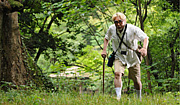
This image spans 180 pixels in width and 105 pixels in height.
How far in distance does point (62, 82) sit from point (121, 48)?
3.74 meters

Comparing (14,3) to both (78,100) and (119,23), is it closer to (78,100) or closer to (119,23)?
(119,23)

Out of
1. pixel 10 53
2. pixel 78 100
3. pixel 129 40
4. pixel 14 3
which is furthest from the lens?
pixel 10 53

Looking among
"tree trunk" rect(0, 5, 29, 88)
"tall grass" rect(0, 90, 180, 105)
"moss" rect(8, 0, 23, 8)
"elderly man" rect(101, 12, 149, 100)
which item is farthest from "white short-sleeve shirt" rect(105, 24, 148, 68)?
"tree trunk" rect(0, 5, 29, 88)

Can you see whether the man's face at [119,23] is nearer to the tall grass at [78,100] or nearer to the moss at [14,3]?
the tall grass at [78,100]

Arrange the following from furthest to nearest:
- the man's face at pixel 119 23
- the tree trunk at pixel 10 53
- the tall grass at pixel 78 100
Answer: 1. the tree trunk at pixel 10 53
2. the man's face at pixel 119 23
3. the tall grass at pixel 78 100

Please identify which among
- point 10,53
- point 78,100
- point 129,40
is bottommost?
point 78,100

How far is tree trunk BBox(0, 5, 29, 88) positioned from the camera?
7664mm

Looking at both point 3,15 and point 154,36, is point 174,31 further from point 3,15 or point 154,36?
point 3,15

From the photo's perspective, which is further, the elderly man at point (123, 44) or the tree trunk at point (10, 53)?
the tree trunk at point (10, 53)

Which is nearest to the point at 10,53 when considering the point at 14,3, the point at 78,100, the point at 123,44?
the point at 14,3

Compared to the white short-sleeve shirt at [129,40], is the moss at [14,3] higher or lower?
higher

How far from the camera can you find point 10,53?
7758 millimetres

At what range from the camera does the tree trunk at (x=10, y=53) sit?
7664mm

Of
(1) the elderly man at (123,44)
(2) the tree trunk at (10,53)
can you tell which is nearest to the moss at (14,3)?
(2) the tree trunk at (10,53)
